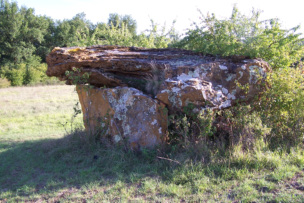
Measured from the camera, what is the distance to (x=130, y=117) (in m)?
5.84

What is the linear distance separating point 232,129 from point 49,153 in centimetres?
428

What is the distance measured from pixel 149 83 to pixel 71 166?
253 cm

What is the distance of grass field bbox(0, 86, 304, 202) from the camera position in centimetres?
402

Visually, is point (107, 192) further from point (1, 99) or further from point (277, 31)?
point (1, 99)

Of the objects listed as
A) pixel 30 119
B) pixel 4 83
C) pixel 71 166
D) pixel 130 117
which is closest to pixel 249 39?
pixel 130 117

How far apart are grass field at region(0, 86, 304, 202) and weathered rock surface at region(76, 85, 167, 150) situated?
334 mm

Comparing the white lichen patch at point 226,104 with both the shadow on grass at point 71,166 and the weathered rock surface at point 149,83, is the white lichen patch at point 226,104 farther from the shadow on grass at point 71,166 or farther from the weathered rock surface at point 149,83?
the shadow on grass at point 71,166

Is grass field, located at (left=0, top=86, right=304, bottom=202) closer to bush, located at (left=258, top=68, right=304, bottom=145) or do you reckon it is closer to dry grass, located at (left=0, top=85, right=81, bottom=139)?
bush, located at (left=258, top=68, right=304, bottom=145)

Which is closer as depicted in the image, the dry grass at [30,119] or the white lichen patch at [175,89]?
the white lichen patch at [175,89]

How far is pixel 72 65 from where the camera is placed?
623cm

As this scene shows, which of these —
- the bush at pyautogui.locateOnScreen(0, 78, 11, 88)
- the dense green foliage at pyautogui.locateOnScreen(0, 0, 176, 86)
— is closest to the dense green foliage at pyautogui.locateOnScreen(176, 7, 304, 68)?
the dense green foliage at pyautogui.locateOnScreen(0, 0, 176, 86)

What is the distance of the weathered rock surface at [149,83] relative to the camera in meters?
5.53

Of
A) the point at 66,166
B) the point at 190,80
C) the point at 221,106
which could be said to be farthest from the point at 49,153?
the point at 221,106

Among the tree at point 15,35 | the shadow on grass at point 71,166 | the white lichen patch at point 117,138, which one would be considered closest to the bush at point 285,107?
the shadow on grass at point 71,166
